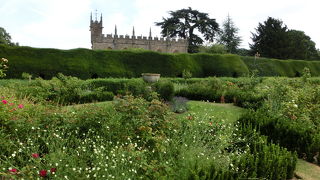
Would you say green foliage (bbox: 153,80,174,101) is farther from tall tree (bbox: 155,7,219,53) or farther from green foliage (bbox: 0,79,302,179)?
tall tree (bbox: 155,7,219,53)

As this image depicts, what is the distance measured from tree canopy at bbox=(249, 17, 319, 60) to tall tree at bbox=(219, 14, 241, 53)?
299 cm

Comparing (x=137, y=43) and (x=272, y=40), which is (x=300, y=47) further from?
(x=137, y=43)

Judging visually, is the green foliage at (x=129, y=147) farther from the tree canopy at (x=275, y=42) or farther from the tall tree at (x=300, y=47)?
the tall tree at (x=300, y=47)

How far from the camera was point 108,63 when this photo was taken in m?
19.2

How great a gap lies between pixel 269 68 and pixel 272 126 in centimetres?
2309

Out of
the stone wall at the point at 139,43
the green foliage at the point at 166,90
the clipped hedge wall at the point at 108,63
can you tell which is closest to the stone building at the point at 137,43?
the stone wall at the point at 139,43

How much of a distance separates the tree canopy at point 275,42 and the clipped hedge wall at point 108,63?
63.7 feet

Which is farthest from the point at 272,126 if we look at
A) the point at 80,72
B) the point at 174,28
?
the point at 174,28

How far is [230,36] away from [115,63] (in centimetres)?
3185

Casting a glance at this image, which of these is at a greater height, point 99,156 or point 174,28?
point 174,28

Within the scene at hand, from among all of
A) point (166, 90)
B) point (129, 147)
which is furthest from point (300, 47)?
point (129, 147)

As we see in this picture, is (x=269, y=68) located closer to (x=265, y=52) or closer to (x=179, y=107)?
(x=265, y=52)

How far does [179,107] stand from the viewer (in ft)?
29.8

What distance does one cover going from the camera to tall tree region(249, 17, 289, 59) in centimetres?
4025
